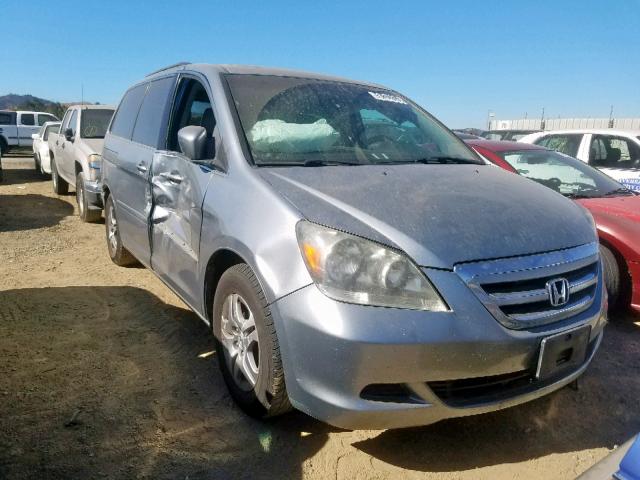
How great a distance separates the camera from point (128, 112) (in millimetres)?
4719

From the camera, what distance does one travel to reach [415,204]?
2.32m

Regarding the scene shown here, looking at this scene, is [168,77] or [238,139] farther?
[168,77]

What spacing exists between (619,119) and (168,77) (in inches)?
1144

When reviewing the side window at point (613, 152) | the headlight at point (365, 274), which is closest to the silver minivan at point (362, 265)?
the headlight at point (365, 274)

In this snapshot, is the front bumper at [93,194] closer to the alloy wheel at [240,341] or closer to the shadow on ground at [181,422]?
the shadow on ground at [181,422]

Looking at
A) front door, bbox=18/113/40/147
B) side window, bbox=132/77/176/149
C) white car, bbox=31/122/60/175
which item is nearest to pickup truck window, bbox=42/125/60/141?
white car, bbox=31/122/60/175

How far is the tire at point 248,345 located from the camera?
224 centimetres

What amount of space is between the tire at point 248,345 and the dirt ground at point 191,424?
0.57 ft

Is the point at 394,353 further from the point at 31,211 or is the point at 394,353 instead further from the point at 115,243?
the point at 31,211

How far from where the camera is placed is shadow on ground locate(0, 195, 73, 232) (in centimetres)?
718

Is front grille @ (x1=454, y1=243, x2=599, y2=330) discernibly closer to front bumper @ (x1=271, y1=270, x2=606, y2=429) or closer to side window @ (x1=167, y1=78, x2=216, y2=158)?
front bumper @ (x1=271, y1=270, x2=606, y2=429)

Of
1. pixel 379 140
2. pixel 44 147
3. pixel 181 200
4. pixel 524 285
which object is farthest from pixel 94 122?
pixel 524 285

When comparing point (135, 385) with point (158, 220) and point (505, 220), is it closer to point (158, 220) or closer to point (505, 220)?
point (158, 220)

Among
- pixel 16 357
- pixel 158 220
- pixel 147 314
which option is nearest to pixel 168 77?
pixel 158 220
